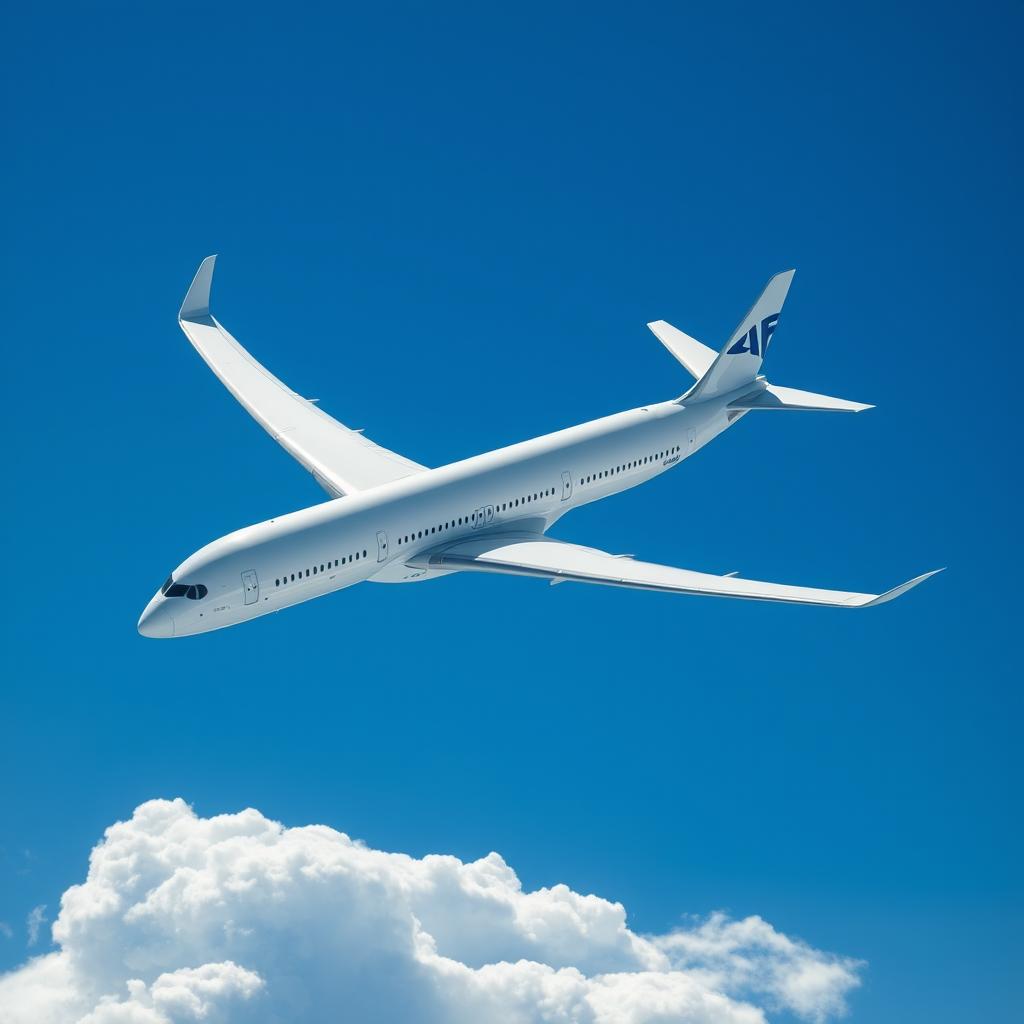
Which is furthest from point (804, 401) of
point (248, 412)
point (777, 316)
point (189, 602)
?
point (189, 602)

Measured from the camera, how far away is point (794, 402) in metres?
61.6

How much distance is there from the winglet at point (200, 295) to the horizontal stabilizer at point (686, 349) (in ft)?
75.7

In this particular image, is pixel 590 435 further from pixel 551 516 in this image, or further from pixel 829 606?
pixel 829 606

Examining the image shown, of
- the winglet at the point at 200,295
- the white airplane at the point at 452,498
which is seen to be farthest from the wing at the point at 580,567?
the winglet at the point at 200,295

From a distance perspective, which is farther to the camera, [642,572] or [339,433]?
[339,433]

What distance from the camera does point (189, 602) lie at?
146ft

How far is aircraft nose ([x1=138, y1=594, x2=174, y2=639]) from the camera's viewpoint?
146ft

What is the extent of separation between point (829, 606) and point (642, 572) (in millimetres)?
8737

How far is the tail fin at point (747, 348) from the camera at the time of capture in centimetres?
6028

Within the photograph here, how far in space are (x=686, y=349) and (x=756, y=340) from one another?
443 centimetres

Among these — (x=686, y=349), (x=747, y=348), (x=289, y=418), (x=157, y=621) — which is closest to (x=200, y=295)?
(x=289, y=418)

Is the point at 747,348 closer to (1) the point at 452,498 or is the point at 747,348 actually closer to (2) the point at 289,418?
(1) the point at 452,498

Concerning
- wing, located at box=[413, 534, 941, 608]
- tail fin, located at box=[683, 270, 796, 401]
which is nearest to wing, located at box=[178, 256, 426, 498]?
wing, located at box=[413, 534, 941, 608]

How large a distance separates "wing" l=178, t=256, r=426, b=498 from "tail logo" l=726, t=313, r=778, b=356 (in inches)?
651
